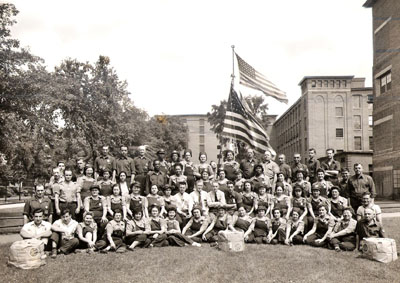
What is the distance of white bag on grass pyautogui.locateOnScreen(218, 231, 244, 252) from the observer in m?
9.42

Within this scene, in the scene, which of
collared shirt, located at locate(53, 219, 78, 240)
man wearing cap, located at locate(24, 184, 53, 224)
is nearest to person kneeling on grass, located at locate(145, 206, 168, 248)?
collared shirt, located at locate(53, 219, 78, 240)

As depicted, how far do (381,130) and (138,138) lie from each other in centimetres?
2095

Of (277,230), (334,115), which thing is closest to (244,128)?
(277,230)

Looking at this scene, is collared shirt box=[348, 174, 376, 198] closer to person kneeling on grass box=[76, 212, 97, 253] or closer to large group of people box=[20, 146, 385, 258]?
large group of people box=[20, 146, 385, 258]

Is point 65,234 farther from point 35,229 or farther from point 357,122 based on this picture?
point 357,122

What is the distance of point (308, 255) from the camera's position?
901 centimetres

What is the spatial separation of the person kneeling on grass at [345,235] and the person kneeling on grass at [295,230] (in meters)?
0.74

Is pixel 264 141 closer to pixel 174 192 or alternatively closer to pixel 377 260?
pixel 174 192

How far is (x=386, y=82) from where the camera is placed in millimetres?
28609

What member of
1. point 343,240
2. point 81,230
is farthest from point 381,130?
point 81,230

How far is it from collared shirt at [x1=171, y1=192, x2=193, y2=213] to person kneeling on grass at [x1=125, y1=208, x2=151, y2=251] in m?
1.15

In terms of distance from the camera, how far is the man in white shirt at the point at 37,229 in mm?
8961

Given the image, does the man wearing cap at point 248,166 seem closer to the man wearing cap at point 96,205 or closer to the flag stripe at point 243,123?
the flag stripe at point 243,123

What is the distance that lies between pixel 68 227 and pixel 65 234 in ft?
0.56
